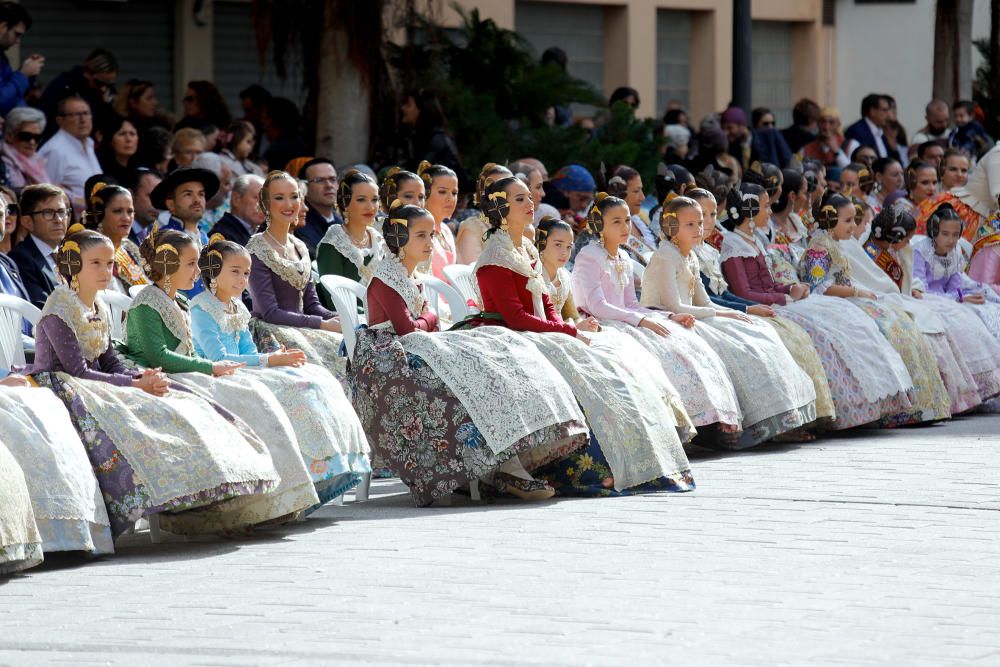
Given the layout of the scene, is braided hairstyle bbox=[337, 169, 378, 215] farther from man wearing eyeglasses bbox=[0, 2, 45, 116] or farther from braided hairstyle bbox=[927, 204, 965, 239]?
braided hairstyle bbox=[927, 204, 965, 239]

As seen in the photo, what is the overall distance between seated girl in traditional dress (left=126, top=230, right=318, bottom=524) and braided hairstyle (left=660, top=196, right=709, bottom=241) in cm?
287

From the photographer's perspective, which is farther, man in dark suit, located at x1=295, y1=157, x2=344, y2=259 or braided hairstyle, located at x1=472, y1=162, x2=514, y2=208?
man in dark suit, located at x1=295, y1=157, x2=344, y2=259

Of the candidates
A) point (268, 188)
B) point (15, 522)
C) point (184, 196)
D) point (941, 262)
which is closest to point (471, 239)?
point (268, 188)

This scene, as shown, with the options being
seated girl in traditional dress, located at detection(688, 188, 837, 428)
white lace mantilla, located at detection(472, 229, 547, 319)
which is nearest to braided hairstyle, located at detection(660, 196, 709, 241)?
seated girl in traditional dress, located at detection(688, 188, 837, 428)

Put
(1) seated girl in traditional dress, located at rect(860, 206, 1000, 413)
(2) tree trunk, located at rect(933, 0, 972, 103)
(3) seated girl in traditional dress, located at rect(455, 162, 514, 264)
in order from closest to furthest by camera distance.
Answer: (3) seated girl in traditional dress, located at rect(455, 162, 514, 264) → (1) seated girl in traditional dress, located at rect(860, 206, 1000, 413) → (2) tree trunk, located at rect(933, 0, 972, 103)

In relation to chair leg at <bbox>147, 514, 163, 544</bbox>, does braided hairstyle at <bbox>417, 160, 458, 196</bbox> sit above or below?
above

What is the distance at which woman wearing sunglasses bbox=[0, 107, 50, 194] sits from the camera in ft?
32.5

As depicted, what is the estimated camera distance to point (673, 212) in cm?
919

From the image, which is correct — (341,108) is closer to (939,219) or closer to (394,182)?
(394,182)

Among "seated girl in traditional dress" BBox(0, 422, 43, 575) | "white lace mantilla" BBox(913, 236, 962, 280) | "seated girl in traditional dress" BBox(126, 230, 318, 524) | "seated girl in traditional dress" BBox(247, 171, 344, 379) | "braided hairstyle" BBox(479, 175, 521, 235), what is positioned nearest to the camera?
"seated girl in traditional dress" BBox(0, 422, 43, 575)

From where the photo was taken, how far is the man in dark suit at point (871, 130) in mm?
15750

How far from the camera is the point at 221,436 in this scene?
6391 mm

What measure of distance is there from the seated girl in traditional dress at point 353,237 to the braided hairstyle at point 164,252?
186 cm

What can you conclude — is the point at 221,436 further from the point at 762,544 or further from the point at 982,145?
the point at 982,145
